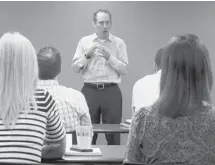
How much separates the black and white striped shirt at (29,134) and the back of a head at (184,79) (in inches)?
20.5

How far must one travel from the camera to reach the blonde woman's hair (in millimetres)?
2068

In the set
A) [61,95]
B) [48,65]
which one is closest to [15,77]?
[48,65]

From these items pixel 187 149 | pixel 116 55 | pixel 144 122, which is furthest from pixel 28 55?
pixel 116 55

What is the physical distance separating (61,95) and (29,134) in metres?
1.06

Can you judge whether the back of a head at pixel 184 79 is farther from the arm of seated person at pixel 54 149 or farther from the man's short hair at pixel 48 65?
the man's short hair at pixel 48 65

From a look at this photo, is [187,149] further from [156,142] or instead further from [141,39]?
[141,39]

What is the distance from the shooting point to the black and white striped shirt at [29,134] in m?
2.02

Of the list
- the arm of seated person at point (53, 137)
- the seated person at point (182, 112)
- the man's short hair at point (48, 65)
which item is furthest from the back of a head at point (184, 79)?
the man's short hair at point (48, 65)

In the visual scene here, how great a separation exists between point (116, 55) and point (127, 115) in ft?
4.02

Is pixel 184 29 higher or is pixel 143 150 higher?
pixel 184 29

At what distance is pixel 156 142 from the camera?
6.29ft

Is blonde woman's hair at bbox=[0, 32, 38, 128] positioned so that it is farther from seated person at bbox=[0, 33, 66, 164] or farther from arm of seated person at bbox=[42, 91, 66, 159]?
arm of seated person at bbox=[42, 91, 66, 159]

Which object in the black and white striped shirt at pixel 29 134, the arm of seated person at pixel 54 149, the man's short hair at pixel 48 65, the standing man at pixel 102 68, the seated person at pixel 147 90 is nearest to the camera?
the black and white striped shirt at pixel 29 134

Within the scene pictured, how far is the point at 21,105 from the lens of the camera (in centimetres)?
207
